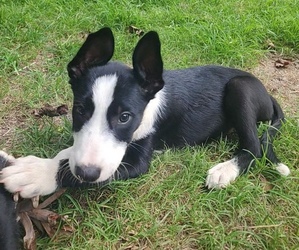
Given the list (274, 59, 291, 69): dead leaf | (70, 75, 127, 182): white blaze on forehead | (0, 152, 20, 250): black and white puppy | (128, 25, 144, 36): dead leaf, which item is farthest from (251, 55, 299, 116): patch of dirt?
(0, 152, 20, 250): black and white puppy

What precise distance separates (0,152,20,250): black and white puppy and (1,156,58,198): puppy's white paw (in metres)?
0.07

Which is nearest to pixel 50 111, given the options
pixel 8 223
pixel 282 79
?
pixel 8 223

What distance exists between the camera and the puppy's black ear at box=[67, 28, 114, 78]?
324 centimetres

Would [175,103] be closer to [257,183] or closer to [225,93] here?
[225,93]

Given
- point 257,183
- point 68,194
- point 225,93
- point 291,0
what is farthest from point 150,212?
point 291,0

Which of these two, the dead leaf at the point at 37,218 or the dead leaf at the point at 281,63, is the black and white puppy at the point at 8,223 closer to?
the dead leaf at the point at 37,218

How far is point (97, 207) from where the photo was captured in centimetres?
325

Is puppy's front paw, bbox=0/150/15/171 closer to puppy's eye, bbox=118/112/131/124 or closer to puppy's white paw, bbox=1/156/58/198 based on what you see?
puppy's white paw, bbox=1/156/58/198

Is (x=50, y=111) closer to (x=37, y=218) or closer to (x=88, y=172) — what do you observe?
(x=37, y=218)

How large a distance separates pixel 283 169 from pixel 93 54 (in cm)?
159

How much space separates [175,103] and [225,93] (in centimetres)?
46

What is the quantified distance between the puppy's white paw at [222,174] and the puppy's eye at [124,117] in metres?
0.81

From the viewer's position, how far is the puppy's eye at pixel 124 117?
3094 millimetres

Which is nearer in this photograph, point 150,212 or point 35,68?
point 150,212
